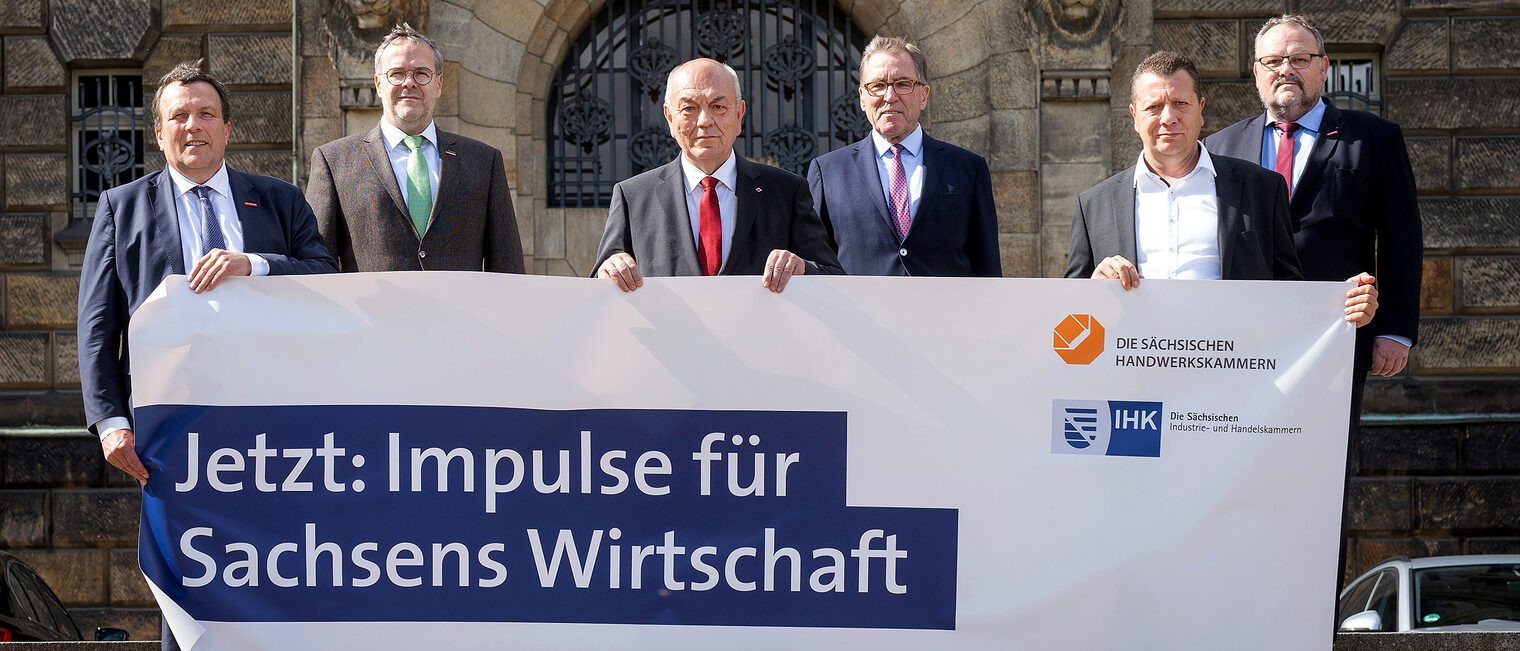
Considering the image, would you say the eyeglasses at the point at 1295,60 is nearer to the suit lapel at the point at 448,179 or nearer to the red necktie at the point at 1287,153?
the red necktie at the point at 1287,153

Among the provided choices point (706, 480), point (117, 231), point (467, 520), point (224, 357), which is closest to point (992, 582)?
point (706, 480)

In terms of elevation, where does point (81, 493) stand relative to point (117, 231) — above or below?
below

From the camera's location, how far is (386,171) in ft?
15.9

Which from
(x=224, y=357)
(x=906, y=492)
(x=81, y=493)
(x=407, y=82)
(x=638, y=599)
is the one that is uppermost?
(x=407, y=82)

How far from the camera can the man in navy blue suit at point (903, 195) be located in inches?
198

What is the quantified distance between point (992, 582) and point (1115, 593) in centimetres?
36

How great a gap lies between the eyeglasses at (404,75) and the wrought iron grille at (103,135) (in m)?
7.46

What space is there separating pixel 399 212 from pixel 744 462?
1595 mm

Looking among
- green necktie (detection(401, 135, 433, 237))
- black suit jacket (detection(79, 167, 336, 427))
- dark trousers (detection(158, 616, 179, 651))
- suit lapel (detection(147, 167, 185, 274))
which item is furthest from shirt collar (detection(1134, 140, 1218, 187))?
dark trousers (detection(158, 616, 179, 651))

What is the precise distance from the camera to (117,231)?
14.4ft

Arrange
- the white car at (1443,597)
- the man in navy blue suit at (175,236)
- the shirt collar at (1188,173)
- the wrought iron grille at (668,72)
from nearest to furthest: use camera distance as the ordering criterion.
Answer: the man in navy blue suit at (175,236)
the shirt collar at (1188,173)
the white car at (1443,597)
the wrought iron grille at (668,72)

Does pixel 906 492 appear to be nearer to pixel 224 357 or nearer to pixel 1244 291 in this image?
pixel 1244 291

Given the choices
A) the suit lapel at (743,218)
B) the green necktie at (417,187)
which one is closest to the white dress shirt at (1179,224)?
the suit lapel at (743,218)

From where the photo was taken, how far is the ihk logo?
13.4ft
